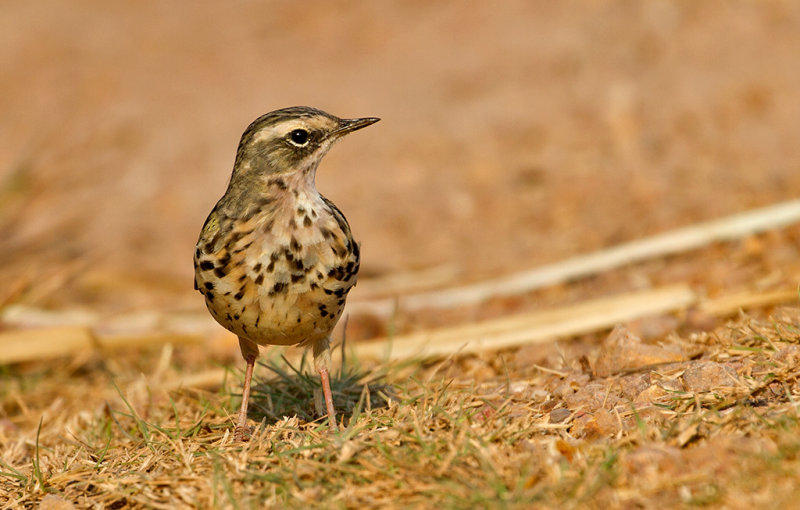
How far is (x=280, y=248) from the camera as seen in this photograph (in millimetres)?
5406

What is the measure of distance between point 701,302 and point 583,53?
7314 mm

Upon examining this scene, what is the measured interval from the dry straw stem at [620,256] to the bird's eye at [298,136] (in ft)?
11.8

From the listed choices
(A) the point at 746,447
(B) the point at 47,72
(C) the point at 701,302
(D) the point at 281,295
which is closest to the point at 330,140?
(D) the point at 281,295

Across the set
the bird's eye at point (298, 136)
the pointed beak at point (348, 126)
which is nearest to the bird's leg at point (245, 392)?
the bird's eye at point (298, 136)

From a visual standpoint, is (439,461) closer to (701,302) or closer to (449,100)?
(701,302)

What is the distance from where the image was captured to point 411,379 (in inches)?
236

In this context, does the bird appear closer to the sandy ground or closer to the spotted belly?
the spotted belly

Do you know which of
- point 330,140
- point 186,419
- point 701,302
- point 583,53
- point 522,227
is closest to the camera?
point 330,140

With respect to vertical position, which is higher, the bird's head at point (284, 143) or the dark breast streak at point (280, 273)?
the bird's head at point (284, 143)

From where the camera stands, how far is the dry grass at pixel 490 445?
14.1 ft

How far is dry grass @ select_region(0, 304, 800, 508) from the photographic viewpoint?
4.29m

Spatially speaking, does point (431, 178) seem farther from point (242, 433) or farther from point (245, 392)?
point (242, 433)

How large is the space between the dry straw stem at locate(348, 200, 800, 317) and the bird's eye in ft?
11.8

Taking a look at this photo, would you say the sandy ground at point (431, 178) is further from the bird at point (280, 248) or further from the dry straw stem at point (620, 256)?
the bird at point (280, 248)
